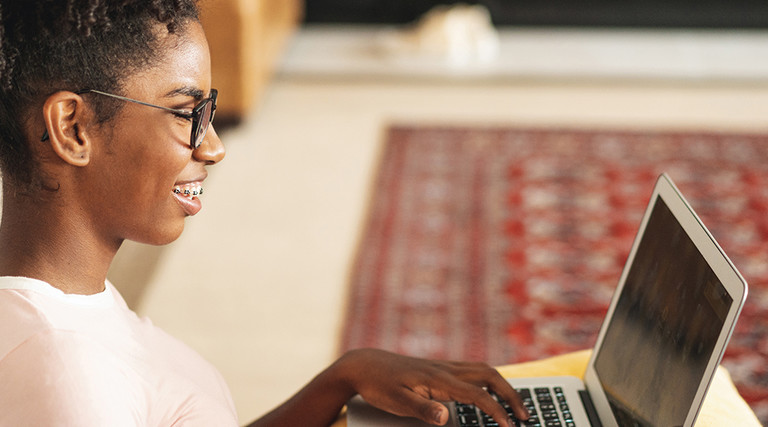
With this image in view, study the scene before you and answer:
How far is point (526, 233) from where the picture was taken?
116 inches

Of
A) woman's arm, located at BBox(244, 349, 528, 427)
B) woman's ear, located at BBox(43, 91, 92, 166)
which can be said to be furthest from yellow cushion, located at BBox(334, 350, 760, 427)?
woman's ear, located at BBox(43, 91, 92, 166)

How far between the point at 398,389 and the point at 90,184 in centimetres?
44

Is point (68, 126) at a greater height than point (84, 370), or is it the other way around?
point (68, 126)

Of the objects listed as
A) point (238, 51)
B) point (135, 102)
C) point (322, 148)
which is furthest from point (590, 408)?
point (238, 51)

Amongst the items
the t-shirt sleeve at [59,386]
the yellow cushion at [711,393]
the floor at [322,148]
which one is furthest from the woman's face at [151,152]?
the floor at [322,148]

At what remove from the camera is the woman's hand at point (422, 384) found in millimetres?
1045

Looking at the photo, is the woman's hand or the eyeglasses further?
the woman's hand

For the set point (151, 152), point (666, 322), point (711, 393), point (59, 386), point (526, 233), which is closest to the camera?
point (59, 386)

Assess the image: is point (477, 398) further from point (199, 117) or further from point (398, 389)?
point (199, 117)

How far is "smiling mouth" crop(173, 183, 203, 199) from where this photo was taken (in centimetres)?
91

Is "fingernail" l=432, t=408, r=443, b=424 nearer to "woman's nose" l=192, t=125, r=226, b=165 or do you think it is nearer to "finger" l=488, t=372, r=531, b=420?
"finger" l=488, t=372, r=531, b=420

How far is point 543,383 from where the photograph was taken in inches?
48.3

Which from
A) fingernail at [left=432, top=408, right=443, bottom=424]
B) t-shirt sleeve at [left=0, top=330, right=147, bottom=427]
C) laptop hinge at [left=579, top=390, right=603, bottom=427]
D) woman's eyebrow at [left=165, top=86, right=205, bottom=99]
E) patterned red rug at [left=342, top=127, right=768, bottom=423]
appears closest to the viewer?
t-shirt sleeve at [left=0, top=330, right=147, bottom=427]

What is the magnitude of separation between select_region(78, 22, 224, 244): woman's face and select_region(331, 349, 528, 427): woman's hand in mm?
336
